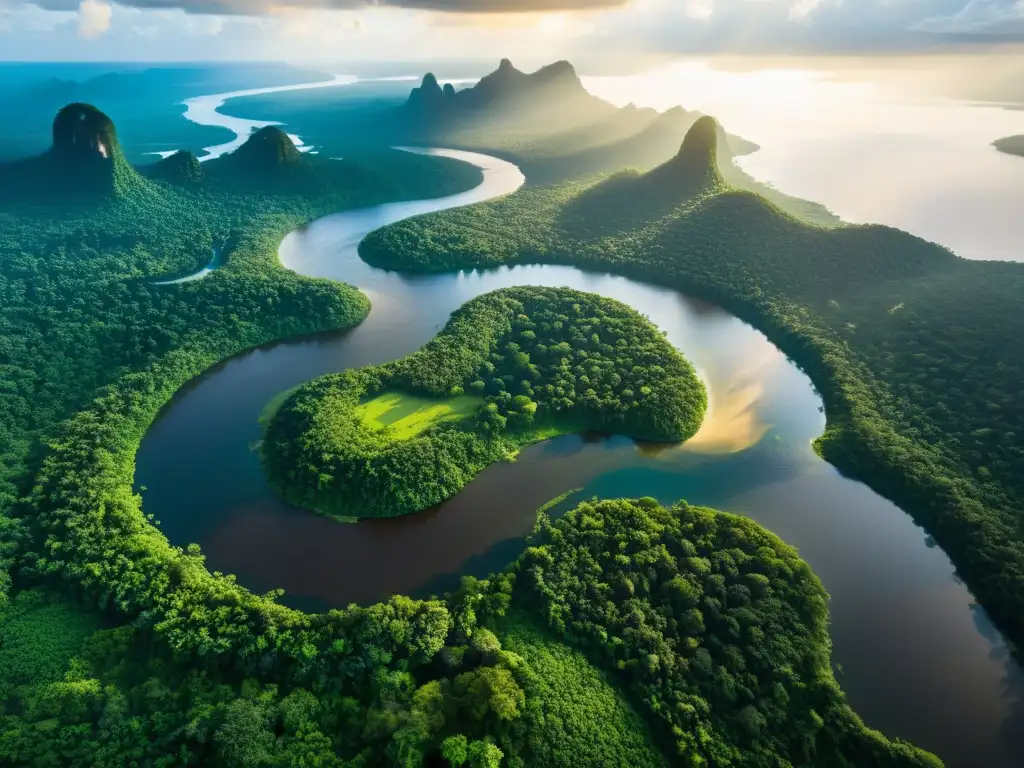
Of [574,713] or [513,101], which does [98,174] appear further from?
[513,101]

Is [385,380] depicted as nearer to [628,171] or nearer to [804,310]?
[804,310]

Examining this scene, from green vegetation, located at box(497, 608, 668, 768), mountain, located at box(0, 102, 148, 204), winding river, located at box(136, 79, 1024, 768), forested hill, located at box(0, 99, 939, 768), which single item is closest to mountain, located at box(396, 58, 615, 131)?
mountain, located at box(0, 102, 148, 204)

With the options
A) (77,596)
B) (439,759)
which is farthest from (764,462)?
(77,596)

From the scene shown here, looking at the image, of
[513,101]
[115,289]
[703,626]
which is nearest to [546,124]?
[513,101]

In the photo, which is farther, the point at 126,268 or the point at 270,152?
the point at 270,152

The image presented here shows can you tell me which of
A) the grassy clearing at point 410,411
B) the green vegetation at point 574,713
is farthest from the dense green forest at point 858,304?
the grassy clearing at point 410,411

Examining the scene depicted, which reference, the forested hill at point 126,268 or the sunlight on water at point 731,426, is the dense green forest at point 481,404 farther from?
the forested hill at point 126,268
